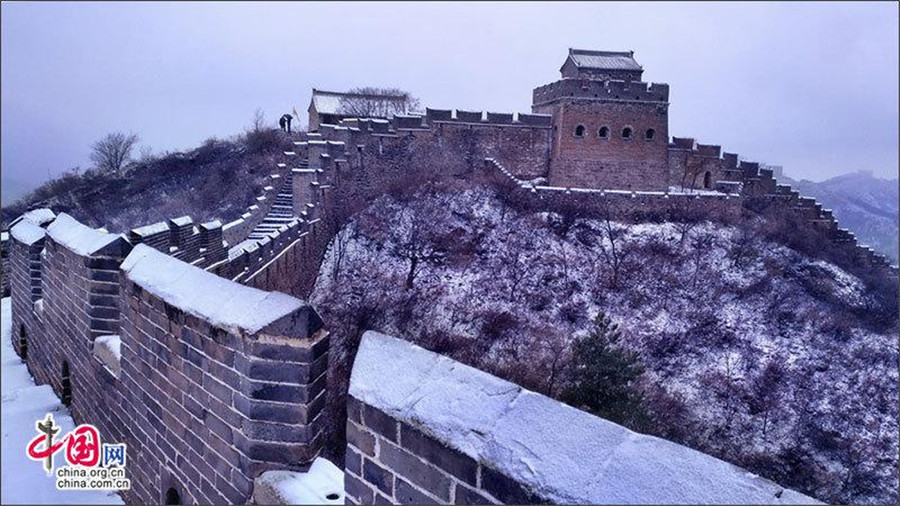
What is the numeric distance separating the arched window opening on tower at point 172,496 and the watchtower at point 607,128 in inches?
842

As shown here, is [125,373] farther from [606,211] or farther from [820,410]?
[606,211]

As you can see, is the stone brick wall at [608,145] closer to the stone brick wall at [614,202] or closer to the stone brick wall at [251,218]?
the stone brick wall at [614,202]

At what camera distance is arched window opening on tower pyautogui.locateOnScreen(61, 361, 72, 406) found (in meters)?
5.88

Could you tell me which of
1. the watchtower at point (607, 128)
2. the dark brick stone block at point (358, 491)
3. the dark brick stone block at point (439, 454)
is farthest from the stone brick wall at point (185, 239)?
the watchtower at point (607, 128)

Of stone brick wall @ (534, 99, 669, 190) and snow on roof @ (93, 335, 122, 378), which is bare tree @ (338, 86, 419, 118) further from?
snow on roof @ (93, 335, 122, 378)

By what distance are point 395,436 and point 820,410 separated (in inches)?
680

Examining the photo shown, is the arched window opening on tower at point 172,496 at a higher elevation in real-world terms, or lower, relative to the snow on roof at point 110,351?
lower

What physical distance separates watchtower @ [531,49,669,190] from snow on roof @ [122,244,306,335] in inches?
827

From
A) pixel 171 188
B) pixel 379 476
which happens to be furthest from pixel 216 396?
pixel 171 188

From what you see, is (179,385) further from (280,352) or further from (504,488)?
(504,488)

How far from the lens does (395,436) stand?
246 cm

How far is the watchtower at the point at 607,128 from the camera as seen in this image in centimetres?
2317

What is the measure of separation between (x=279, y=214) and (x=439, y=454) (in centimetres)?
1715

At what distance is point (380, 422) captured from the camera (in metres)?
2.52
